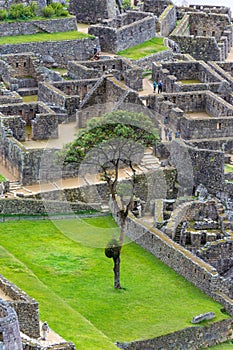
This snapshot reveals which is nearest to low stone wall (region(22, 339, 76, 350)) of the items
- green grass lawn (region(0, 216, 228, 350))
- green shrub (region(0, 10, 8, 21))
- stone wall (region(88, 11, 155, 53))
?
green grass lawn (region(0, 216, 228, 350))

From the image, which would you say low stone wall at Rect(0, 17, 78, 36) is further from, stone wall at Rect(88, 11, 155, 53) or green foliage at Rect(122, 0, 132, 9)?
green foliage at Rect(122, 0, 132, 9)

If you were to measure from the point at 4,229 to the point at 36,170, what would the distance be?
561cm

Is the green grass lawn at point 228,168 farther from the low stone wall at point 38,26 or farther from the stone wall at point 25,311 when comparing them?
the stone wall at point 25,311

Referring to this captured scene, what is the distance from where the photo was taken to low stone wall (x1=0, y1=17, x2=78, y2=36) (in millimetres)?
92062

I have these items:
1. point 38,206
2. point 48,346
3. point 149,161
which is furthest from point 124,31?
point 48,346

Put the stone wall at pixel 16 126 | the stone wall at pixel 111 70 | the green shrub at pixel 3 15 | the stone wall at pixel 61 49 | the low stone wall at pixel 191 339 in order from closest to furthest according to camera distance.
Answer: the low stone wall at pixel 191 339
the stone wall at pixel 16 126
the stone wall at pixel 111 70
the stone wall at pixel 61 49
the green shrub at pixel 3 15

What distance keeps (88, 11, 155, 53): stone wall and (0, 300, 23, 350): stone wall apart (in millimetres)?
44479

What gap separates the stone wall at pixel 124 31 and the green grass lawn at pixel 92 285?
78.8 feet

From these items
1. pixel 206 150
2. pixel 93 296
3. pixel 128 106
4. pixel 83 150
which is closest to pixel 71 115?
pixel 128 106

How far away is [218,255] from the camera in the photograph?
6931cm

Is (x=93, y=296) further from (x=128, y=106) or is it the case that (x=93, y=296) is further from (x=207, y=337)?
(x=128, y=106)

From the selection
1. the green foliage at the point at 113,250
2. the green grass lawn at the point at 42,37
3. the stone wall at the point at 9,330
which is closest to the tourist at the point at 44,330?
the stone wall at the point at 9,330

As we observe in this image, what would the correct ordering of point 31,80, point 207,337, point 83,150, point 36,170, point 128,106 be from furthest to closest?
point 31,80 → point 128,106 → point 36,170 → point 83,150 → point 207,337

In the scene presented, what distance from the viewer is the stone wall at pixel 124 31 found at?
3708 inches
